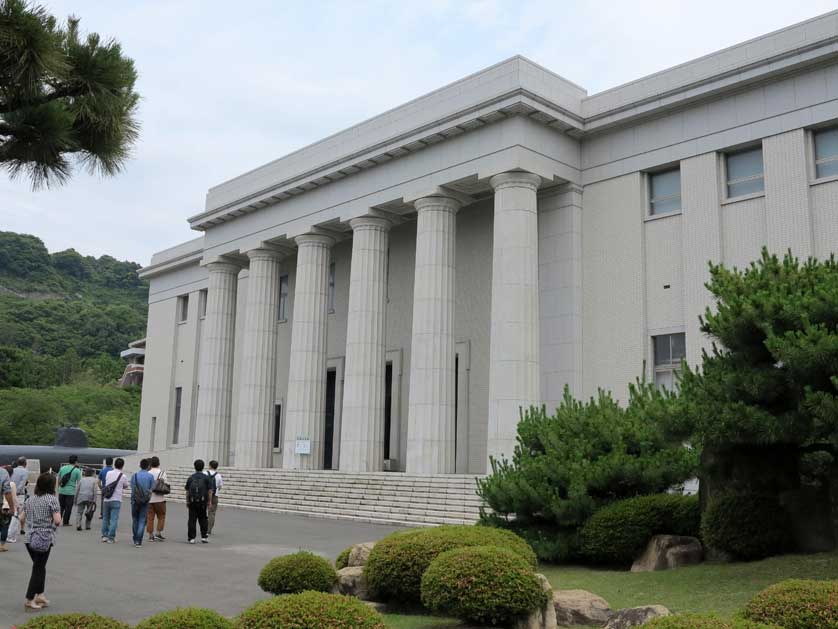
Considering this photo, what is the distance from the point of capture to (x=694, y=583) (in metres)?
11.5

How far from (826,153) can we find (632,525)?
13159 millimetres

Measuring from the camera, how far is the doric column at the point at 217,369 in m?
36.1

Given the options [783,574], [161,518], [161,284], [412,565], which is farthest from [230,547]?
[161,284]

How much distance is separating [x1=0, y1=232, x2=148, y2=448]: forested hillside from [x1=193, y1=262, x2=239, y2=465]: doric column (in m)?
29.4

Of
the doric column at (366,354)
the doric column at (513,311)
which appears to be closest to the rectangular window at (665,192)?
the doric column at (513,311)

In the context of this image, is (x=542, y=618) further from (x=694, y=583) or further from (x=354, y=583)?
(x=694, y=583)

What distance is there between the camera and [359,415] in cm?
2861

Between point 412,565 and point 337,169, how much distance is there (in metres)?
22.1

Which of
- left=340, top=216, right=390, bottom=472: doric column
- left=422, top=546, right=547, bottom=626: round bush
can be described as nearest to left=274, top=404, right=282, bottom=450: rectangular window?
left=340, top=216, right=390, bottom=472: doric column

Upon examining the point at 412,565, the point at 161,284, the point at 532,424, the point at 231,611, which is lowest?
the point at 231,611

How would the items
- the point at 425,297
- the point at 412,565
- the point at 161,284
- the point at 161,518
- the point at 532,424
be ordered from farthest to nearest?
the point at 161,284
the point at 425,297
the point at 161,518
the point at 532,424
the point at 412,565

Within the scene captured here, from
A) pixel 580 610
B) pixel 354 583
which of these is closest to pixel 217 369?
pixel 354 583

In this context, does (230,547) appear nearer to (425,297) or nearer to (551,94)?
(425,297)

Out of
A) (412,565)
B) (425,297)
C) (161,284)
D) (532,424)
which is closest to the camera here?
(412,565)
